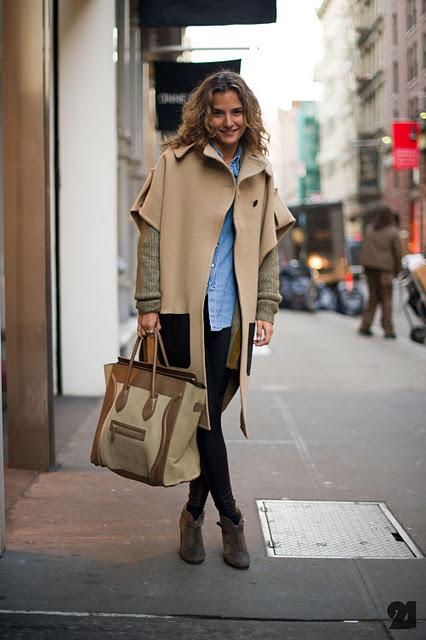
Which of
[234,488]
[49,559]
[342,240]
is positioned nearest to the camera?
[49,559]

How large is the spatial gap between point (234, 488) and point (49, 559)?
155cm

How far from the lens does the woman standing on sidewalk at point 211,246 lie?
12.5 feet

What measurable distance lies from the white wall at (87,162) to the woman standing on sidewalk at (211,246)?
4.14 m

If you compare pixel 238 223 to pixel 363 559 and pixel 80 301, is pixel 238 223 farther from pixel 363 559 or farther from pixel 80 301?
pixel 80 301

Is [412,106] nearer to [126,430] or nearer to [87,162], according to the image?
[87,162]

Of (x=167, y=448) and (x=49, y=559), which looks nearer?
(x=167, y=448)

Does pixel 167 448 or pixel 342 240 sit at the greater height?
pixel 342 240

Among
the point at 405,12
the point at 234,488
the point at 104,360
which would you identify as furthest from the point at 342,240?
the point at 234,488

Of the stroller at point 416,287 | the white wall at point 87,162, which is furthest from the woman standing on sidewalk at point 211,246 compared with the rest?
the stroller at point 416,287

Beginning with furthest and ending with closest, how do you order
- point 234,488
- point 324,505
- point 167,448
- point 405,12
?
point 405,12, point 234,488, point 324,505, point 167,448

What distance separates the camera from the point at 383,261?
14195 millimetres

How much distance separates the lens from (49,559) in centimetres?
394

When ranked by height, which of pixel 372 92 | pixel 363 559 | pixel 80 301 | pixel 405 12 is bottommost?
pixel 363 559

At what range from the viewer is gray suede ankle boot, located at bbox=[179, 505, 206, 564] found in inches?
155
